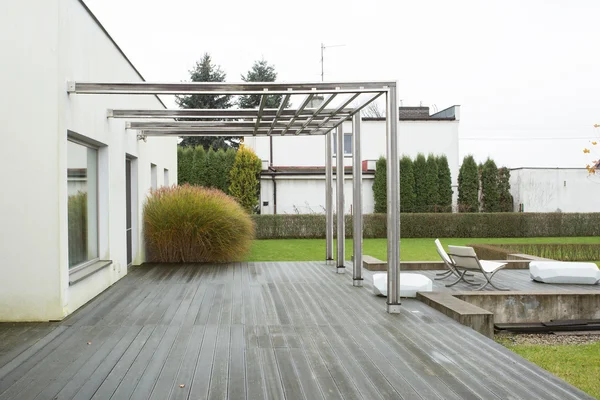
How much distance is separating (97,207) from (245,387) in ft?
16.7

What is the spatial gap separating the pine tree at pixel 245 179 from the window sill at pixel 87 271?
12770 millimetres

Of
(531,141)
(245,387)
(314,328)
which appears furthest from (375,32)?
(531,141)

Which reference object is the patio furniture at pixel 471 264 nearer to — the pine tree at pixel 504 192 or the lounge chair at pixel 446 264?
the lounge chair at pixel 446 264

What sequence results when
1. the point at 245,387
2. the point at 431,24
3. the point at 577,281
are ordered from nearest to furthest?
the point at 245,387 < the point at 577,281 < the point at 431,24

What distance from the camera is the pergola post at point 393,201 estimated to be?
6160 mm

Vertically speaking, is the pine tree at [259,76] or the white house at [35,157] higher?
the pine tree at [259,76]

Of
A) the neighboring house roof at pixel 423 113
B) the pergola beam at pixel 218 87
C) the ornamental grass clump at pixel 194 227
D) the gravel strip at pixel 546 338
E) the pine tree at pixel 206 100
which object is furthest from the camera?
the pine tree at pixel 206 100

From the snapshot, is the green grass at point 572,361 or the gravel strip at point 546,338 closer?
the green grass at point 572,361

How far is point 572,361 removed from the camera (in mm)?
5512

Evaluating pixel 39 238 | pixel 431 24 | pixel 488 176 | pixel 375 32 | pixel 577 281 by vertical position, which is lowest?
pixel 577 281

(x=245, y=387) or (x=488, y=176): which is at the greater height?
Result: (x=488, y=176)

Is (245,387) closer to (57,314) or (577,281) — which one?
(57,314)

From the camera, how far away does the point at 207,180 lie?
848 inches

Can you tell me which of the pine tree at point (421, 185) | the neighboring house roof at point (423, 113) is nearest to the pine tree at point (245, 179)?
the pine tree at point (421, 185)
